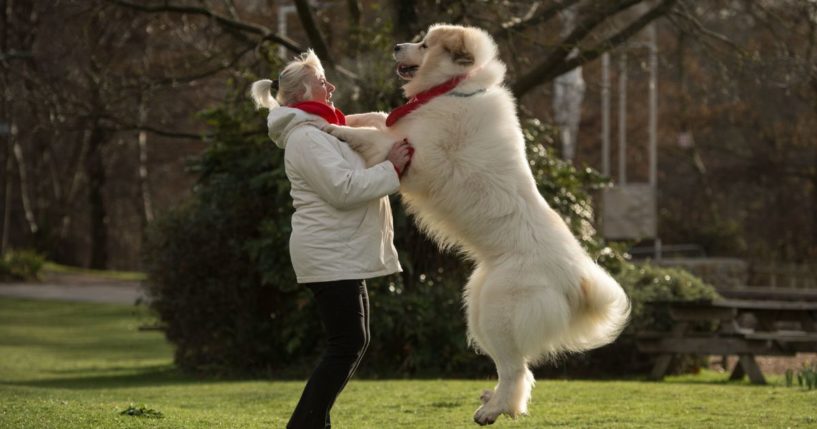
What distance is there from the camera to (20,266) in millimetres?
27250

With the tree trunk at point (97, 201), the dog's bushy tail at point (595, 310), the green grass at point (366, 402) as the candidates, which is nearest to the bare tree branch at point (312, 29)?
the green grass at point (366, 402)

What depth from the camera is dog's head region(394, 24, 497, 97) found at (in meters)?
5.54

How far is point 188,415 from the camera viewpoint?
22.2ft

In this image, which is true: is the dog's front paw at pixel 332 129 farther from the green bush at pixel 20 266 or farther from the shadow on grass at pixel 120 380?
the green bush at pixel 20 266

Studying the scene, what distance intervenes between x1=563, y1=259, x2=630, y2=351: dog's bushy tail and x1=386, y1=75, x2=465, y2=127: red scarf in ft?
3.90

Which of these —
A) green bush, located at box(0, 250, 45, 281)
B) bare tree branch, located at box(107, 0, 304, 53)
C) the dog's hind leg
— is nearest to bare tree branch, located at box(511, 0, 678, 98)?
bare tree branch, located at box(107, 0, 304, 53)

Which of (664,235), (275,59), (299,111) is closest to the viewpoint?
(299,111)

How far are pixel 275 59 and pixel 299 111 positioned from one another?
8.24 m

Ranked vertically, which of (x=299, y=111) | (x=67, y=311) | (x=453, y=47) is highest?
(x=453, y=47)

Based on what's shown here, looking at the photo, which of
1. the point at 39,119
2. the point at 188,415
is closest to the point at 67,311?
the point at 39,119

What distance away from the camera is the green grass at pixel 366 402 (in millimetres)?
6625

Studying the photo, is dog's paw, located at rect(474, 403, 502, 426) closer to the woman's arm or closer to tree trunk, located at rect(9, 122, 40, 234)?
the woman's arm

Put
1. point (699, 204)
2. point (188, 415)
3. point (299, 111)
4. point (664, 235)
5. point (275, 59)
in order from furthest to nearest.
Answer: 1. point (699, 204)
2. point (664, 235)
3. point (275, 59)
4. point (188, 415)
5. point (299, 111)

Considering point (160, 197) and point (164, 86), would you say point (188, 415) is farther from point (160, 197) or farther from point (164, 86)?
point (160, 197)
